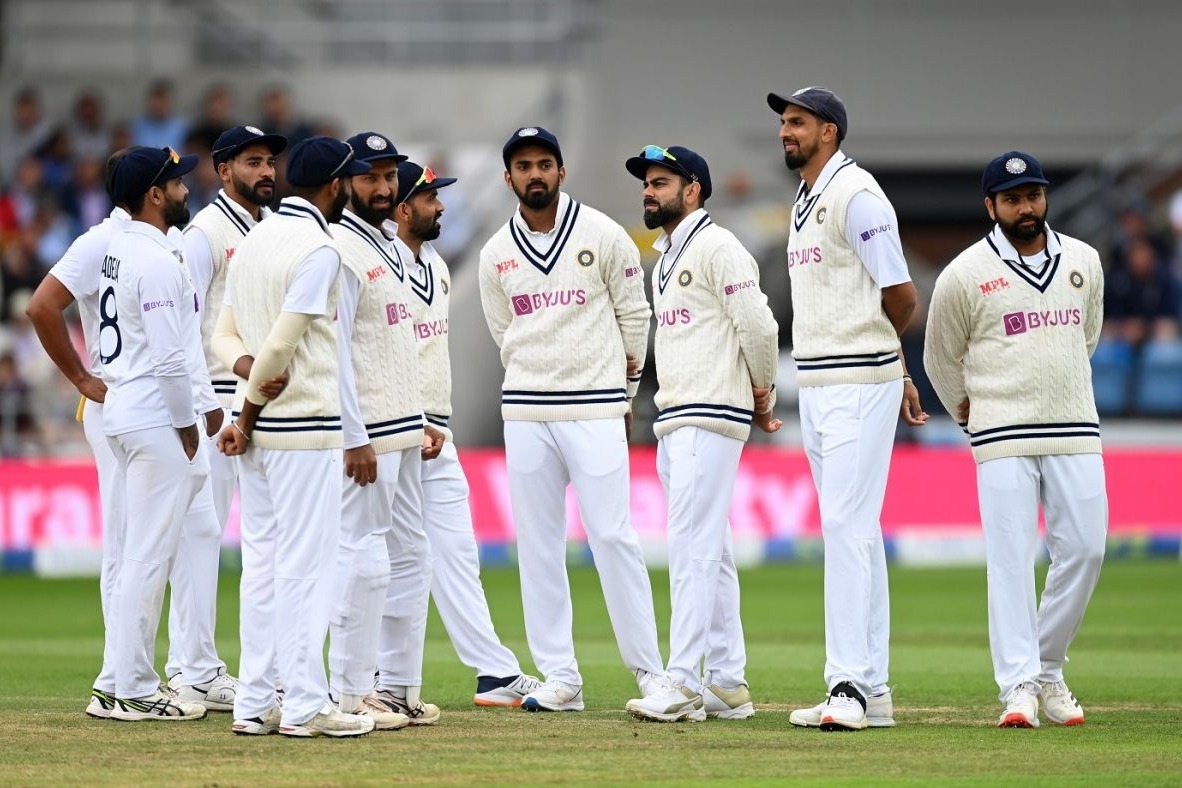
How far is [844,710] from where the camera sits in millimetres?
8352

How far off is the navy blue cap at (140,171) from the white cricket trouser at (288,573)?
1.53 meters

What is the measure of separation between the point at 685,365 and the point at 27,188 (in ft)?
56.8

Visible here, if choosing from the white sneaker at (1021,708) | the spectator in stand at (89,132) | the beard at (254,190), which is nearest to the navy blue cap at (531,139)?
the beard at (254,190)

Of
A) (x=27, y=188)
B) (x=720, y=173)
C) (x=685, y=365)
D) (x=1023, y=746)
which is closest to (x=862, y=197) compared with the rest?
(x=685, y=365)

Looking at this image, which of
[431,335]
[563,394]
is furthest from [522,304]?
[431,335]

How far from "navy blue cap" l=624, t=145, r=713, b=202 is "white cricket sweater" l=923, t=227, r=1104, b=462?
129 cm

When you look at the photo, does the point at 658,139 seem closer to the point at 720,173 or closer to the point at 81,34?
the point at 720,173

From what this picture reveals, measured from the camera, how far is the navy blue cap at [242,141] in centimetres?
930

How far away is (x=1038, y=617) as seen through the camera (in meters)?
8.90

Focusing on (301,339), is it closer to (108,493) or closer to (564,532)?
(108,493)

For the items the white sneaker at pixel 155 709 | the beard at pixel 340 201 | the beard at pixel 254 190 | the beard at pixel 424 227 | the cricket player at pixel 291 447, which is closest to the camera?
the cricket player at pixel 291 447

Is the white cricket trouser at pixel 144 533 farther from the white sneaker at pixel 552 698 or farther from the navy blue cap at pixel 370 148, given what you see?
the white sneaker at pixel 552 698

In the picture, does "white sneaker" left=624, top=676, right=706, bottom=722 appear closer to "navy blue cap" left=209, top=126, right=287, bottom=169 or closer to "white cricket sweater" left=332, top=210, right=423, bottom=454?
"white cricket sweater" left=332, top=210, right=423, bottom=454

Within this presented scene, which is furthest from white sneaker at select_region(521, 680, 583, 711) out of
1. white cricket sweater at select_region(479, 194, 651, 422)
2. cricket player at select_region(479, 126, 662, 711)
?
white cricket sweater at select_region(479, 194, 651, 422)
